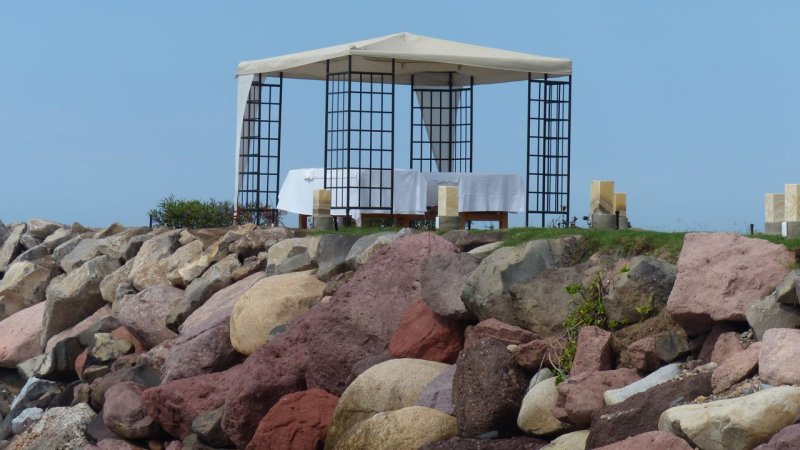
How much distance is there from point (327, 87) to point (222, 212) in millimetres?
3279

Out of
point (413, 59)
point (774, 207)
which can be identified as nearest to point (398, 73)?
point (413, 59)

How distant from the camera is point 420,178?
1869 cm

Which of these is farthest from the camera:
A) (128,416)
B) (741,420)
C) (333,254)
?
(333,254)

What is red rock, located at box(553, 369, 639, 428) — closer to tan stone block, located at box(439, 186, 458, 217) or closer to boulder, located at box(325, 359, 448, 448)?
boulder, located at box(325, 359, 448, 448)

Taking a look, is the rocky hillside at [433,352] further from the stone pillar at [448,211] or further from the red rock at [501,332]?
the stone pillar at [448,211]

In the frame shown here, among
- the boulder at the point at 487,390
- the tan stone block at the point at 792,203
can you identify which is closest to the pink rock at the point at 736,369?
Result: the boulder at the point at 487,390

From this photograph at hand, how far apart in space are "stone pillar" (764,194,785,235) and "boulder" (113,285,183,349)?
22.2 feet

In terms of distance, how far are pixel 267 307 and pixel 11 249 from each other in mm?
11907

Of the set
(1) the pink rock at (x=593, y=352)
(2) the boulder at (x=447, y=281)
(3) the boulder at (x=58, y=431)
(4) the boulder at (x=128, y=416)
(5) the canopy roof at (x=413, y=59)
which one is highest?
(5) the canopy roof at (x=413, y=59)

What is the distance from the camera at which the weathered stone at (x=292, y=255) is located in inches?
554

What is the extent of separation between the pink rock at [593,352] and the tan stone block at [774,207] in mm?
4402

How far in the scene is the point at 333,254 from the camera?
13.6m

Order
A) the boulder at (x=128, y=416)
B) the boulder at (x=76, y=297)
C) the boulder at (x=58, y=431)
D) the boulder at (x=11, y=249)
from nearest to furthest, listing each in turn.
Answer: the boulder at (x=128, y=416)
the boulder at (x=58, y=431)
the boulder at (x=76, y=297)
the boulder at (x=11, y=249)

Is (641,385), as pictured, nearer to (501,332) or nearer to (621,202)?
(501,332)
